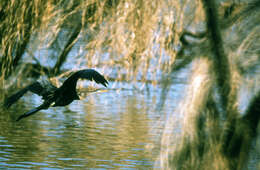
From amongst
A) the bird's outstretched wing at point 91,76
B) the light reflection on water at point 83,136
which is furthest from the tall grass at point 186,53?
the light reflection on water at point 83,136

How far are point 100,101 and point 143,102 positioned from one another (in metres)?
0.99

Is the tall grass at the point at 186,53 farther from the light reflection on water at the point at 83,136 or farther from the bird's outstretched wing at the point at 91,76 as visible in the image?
the light reflection on water at the point at 83,136

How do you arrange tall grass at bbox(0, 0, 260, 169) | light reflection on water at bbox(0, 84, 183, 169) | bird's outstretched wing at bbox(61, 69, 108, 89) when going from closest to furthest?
tall grass at bbox(0, 0, 260, 169) → bird's outstretched wing at bbox(61, 69, 108, 89) → light reflection on water at bbox(0, 84, 183, 169)

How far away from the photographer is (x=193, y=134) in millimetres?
3258

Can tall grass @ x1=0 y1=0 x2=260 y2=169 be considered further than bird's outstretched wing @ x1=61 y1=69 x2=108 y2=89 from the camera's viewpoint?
No

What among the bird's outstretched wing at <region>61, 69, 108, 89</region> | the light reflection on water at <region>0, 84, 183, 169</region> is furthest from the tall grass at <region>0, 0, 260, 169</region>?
the light reflection on water at <region>0, 84, 183, 169</region>

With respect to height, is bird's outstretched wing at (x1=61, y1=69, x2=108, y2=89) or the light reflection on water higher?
bird's outstretched wing at (x1=61, y1=69, x2=108, y2=89)

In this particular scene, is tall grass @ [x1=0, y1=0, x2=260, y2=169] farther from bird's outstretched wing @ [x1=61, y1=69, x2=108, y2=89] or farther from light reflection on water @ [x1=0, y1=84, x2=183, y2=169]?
light reflection on water @ [x1=0, y1=84, x2=183, y2=169]

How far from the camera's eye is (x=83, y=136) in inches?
325

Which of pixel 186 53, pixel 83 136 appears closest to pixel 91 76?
pixel 186 53

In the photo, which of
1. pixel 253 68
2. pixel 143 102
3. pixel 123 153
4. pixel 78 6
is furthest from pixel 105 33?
pixel 143 102

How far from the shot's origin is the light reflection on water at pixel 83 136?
6316 millimetres

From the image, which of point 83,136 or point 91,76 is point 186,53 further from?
point 83,136

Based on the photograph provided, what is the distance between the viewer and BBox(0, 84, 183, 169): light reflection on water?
20.7 feet
